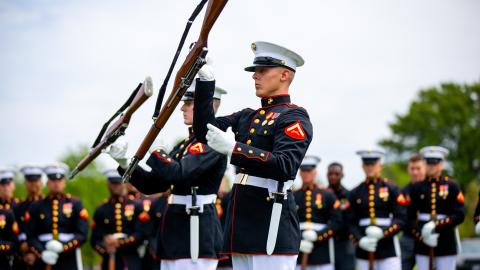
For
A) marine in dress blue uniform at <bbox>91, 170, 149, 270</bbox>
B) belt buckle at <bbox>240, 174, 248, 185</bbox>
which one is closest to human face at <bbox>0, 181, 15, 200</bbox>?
marine in dress blue uniform at <bbox>91, 170, 149, 270</bbox>

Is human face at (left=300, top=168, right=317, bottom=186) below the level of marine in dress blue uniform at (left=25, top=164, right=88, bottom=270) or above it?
above

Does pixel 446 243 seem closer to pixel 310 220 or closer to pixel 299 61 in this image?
pixel 310 220

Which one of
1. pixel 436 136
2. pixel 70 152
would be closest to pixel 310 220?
pixel 70 152

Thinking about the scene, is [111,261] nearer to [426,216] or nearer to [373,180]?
[373,180]

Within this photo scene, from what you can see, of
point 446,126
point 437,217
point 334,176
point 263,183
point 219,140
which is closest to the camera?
point 219,140

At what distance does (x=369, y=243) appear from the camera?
12477 millimetres

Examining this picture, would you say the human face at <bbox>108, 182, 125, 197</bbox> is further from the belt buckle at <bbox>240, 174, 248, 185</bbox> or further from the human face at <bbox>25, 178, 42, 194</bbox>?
the belt buckle at <bbox>240, 174, 248, 185</bbox>

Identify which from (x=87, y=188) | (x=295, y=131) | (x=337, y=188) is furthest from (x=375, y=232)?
(x=87, y=188)

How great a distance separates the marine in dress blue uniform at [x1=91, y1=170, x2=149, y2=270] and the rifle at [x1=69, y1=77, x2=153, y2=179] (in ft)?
20.3

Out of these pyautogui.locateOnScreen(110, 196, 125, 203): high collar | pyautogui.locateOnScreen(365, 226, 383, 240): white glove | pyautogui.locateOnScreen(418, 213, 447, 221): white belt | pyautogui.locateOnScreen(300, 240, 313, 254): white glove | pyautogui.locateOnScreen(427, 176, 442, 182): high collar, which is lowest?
pyautogui.locateOnScreen(300, 240, 313, 254): white glove

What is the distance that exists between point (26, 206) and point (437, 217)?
7057mm

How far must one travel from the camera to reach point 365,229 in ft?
42.4

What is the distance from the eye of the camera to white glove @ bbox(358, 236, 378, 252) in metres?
12.5

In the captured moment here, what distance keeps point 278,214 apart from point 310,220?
7.64 metres
